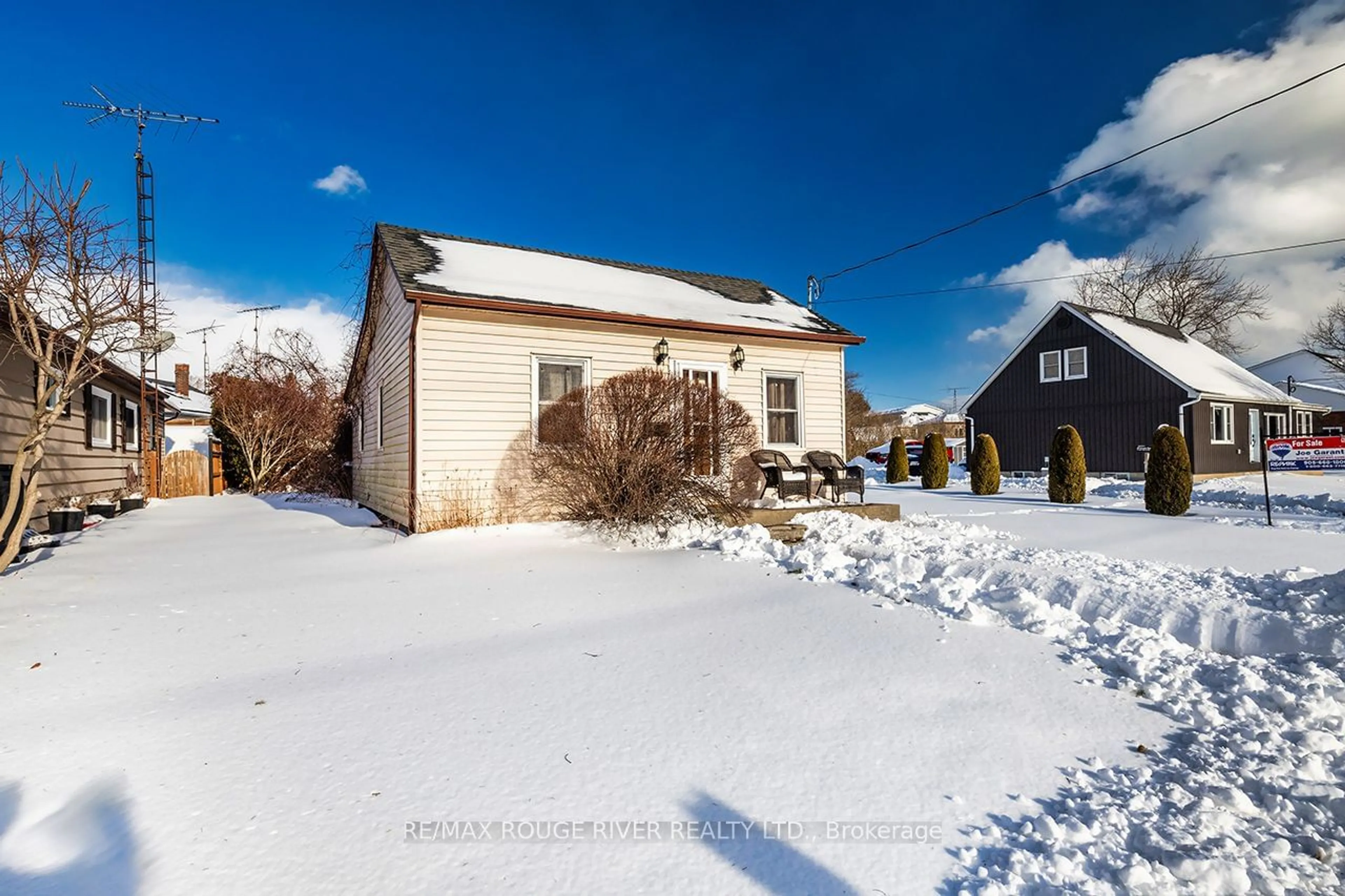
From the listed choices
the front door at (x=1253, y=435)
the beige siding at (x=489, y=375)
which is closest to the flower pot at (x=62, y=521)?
the beige siding at (x=489, y=375)

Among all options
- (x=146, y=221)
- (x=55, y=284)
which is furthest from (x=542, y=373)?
(x=146, y=221)

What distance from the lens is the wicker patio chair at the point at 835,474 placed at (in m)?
8.54

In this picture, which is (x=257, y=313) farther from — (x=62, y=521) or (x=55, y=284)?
(x=55, y=284)

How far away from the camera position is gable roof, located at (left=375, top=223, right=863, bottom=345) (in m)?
8.40

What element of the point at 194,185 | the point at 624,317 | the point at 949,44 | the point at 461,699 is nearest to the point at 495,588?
the point at 461,699

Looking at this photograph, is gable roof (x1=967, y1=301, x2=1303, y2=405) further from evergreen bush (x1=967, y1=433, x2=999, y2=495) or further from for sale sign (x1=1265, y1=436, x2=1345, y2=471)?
for sale sign (x1=1265, y1=436, x2=1345, y2=471)

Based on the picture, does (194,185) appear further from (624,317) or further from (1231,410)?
(1231,410)

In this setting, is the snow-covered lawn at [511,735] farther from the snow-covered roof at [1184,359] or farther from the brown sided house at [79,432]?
the snow-covered roof at [1184,359]

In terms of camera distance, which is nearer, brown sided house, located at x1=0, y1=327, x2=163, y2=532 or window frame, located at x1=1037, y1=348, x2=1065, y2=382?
brown sided house, located at x1=0, y1=327, x2=163, y2=532

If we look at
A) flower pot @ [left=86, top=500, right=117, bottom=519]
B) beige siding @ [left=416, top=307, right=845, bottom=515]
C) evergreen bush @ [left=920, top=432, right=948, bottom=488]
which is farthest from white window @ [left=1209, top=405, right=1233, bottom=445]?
flower pot @ [left=86, top=500, right=117, bottom=519]

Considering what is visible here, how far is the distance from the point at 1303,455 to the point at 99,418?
20.8m

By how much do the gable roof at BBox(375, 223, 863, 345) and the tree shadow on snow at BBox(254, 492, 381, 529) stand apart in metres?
4.07

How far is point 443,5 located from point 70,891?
449 inches

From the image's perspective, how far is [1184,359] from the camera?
19922mm
